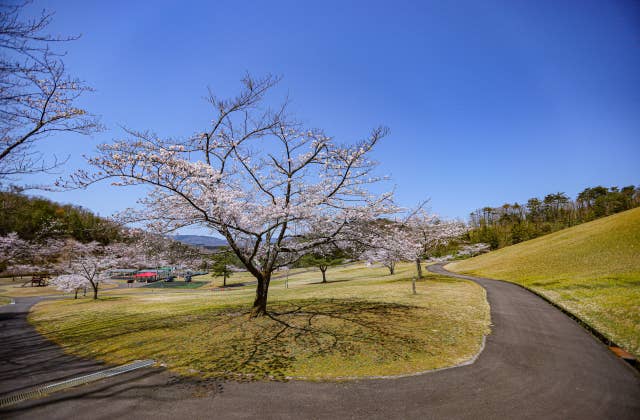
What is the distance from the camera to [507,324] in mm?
12562

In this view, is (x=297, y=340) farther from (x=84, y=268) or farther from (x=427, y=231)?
(x=84, y=268)

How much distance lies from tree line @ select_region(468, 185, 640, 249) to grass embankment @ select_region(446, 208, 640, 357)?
1083 inches

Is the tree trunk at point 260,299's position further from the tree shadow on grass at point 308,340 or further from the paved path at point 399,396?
the paved path at point 399,396

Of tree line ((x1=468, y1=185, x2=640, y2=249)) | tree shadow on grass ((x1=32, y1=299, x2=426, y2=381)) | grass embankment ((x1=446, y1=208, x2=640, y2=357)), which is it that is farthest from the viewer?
tree line ((x1=468, y1=185, x2=640, y2=249))

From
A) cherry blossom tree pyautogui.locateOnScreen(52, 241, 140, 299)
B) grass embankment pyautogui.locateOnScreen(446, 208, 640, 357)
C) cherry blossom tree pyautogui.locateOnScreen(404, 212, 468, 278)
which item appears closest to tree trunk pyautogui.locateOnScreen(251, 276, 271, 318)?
grass embankment pyautogui.locateOnScreen(446, 208, 640, 357)

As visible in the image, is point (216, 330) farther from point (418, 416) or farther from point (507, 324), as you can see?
point (507, 324)

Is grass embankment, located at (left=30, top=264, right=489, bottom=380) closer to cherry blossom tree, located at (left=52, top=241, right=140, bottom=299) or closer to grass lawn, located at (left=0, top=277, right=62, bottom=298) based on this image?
cherry blossom tree, located at (left=52, top=241, right=140, bottom=299)

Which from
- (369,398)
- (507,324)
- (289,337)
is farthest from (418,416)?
(507,324)

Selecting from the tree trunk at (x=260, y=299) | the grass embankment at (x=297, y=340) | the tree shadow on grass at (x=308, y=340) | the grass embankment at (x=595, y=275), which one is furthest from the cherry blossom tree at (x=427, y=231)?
the tree trunk at (x=260, y=299)

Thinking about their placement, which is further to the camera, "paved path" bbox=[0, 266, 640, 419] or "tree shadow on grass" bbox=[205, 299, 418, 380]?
"tree shadow on grass" bbox=[205, 299, 418, 380]

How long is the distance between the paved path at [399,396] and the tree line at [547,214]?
204 feet

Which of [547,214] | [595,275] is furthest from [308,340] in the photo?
[547,214]

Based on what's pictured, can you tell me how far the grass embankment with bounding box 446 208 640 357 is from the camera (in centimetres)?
1227

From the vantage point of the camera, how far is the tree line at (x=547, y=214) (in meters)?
70.6
